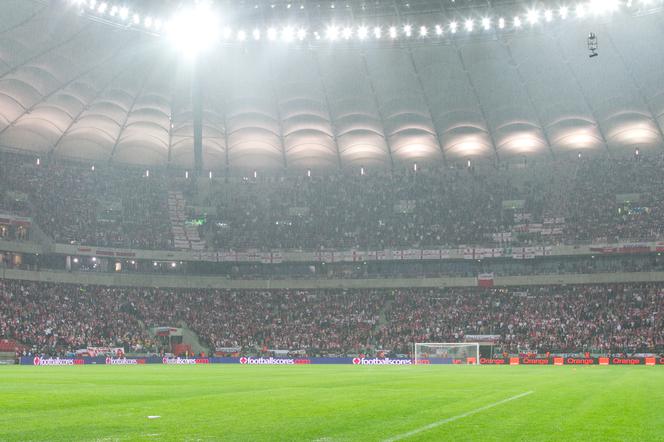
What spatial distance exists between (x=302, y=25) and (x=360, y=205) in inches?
975

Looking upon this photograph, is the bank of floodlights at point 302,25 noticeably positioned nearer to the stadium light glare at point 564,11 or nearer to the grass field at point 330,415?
the stadium light glare at point 564,11

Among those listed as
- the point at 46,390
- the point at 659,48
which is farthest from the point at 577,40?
the point at 46,390

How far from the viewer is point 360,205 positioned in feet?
262

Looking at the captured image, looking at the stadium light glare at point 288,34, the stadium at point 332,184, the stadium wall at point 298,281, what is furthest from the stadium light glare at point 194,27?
the stadium wall at point 298,281

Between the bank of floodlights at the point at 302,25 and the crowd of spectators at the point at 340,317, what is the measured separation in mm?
22785

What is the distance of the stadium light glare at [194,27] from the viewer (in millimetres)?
56594

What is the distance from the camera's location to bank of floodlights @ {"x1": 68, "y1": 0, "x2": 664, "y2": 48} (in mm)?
54875

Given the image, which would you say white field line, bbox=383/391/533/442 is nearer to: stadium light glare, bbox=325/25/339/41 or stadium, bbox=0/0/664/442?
stadium, bbox=0/0/664/442

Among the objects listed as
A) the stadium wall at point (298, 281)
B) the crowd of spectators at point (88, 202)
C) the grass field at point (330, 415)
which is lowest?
the grass field at point (330, 415)

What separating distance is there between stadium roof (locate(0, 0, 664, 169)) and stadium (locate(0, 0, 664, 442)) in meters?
0.22

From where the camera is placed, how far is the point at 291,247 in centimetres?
7625

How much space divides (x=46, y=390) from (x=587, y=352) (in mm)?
46428

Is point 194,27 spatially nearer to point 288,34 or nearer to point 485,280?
point 288,34

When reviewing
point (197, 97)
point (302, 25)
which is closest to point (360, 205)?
point (197, 97)
